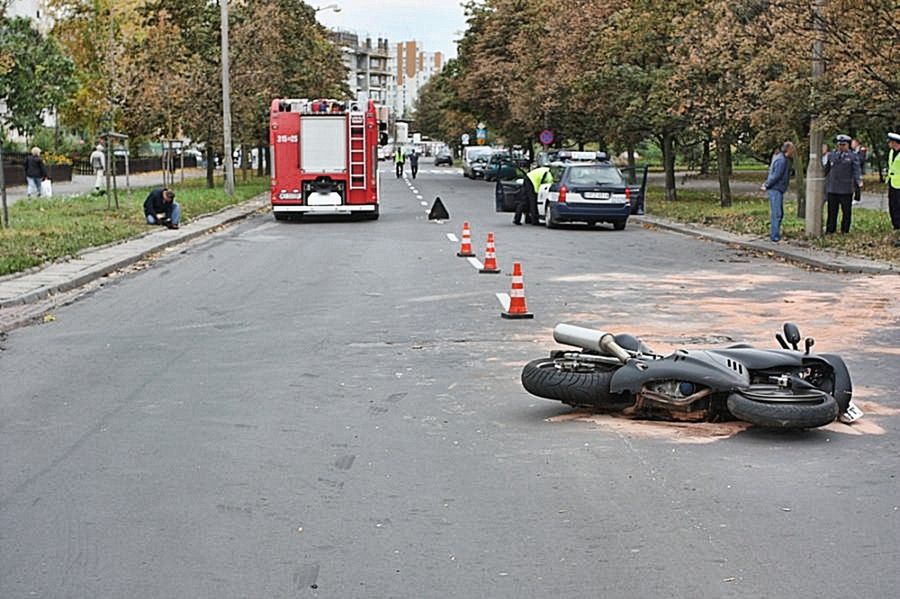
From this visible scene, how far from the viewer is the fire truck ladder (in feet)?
115

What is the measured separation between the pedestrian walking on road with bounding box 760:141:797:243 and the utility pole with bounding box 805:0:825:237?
0.44 metres

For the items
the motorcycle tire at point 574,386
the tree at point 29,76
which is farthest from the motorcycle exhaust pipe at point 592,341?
the tree at point 29,76

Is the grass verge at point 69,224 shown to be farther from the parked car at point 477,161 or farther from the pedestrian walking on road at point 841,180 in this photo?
the parked car at point 477,161

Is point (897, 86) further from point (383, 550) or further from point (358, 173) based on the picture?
point (383, 550)

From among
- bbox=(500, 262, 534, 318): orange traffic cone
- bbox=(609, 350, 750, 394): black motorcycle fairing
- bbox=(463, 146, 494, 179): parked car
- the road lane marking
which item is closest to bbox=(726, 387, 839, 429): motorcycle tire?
bbox=(609, 350, 750, 394): black motorcycle fairing

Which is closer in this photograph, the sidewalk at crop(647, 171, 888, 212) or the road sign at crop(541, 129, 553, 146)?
the sidewalk at crop(647, 171, 888, 212)

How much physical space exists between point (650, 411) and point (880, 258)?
13534 millimetres

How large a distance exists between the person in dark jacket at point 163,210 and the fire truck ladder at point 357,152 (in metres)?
5.27

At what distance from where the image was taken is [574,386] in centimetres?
903

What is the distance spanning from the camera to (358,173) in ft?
115

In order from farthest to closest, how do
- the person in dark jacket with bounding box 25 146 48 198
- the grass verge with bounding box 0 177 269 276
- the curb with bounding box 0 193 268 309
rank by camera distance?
the person in dark jacket with bounding box 25 146 48 198 → the grass verge with bounding box 0 177 269 276 → the curb with bounding box 0 193 268 309

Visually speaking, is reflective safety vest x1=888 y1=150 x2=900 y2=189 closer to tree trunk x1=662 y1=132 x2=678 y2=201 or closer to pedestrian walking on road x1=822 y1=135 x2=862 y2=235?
pedestrian walking on road x1=822 y1=135 x2=862 y2=235

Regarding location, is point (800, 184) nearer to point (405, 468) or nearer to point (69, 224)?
point (69, 224)

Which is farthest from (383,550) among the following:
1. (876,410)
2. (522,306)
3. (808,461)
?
(522,306)
